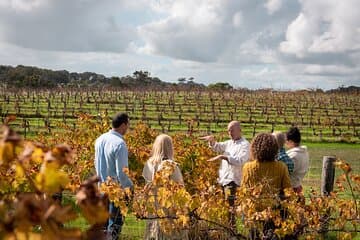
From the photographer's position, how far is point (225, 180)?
22.0 ft

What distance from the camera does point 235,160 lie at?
6574 mm

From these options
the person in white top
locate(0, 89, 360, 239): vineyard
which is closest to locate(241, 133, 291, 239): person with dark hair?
locate(0, 89, 360, 239): vineyard

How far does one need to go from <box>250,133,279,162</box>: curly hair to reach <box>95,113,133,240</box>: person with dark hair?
4.86ft

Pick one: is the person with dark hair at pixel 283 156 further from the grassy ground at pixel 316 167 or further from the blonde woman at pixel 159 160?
the blonde woman at pixel 159 160

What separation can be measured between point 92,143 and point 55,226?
8120 millimetres

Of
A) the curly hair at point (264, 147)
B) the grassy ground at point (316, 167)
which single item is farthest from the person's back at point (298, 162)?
the curly hair at point (264, 147)

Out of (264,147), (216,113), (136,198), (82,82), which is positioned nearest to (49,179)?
(136,198)

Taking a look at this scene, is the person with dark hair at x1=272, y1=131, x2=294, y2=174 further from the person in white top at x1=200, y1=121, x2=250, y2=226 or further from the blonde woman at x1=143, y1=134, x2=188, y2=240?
the blonde woman at x1=143, y1=134, x2=188, y2=240

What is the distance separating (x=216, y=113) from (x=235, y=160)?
101ft

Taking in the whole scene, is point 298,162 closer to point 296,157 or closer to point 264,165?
point 296,157

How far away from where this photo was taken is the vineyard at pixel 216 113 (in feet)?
95.9

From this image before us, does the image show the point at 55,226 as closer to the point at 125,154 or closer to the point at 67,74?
the point at 125,154

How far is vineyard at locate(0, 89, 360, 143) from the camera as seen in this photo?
95.9 ft

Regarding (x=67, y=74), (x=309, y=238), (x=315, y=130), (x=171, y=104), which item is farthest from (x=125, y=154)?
(x=67, y=74)
